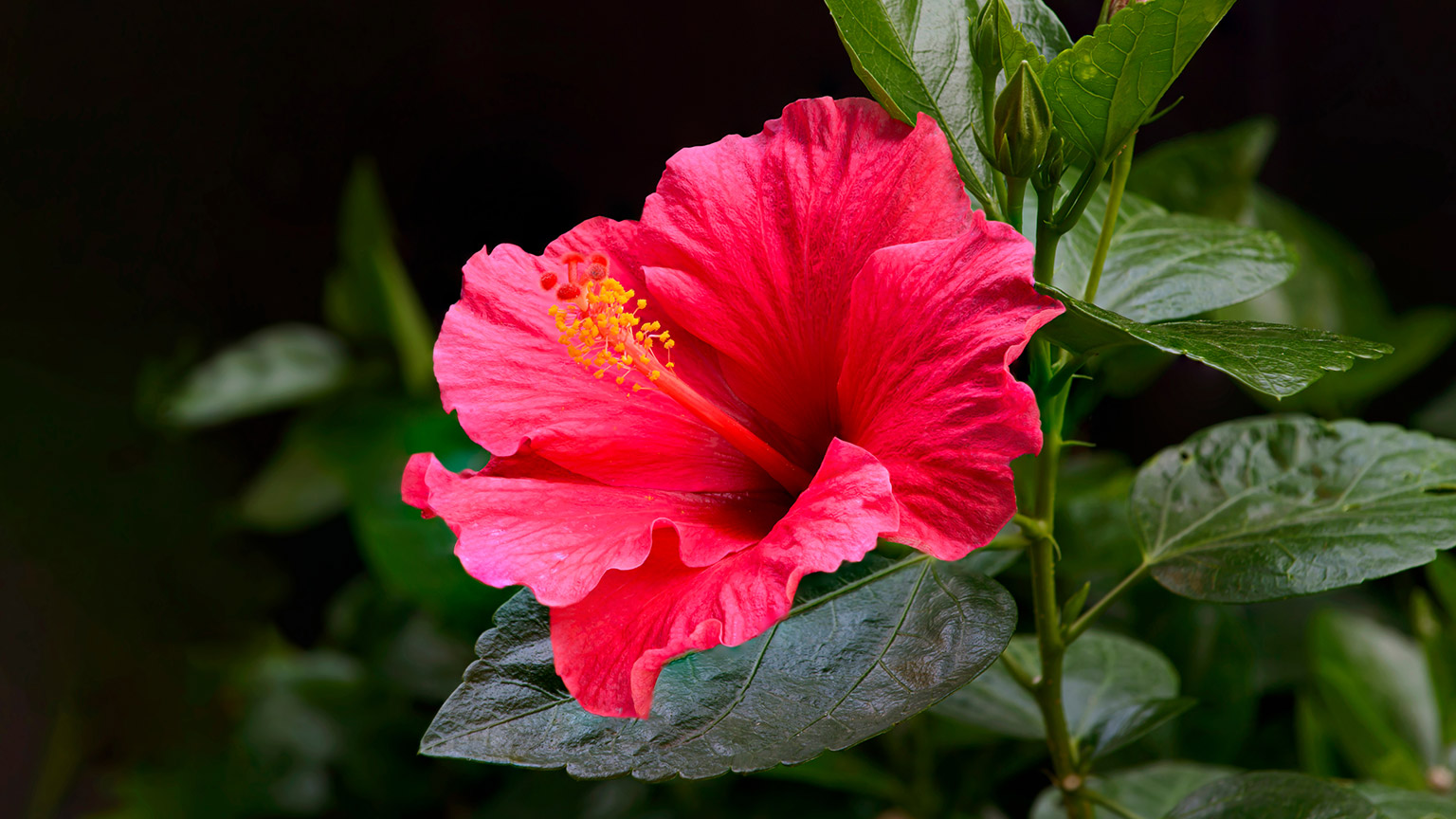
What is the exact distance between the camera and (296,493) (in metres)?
1.71

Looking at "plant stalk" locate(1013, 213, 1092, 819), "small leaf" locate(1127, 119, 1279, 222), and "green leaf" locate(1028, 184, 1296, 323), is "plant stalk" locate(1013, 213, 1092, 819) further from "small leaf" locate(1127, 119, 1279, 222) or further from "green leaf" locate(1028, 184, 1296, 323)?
"small leaf" locate(1127, 119, 1279, 222)

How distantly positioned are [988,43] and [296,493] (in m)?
1.49

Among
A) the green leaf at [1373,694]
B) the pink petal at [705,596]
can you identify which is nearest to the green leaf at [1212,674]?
the green leaf at [1373,694]

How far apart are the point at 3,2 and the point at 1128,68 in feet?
6.50

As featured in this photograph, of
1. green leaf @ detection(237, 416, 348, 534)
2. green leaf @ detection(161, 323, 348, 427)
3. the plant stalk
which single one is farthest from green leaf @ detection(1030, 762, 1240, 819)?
green leaf @ detection(161, 323, 348, 427)

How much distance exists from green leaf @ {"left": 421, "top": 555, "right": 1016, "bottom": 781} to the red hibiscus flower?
0.05 m

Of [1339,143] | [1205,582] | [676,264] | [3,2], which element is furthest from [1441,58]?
[3,2]

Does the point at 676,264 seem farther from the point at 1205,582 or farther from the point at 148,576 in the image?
the point at 148,576

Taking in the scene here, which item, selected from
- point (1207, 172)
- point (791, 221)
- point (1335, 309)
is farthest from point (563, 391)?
point (1335, 309)

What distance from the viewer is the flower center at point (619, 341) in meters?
0.54

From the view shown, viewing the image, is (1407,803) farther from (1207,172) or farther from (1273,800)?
(1207,172)

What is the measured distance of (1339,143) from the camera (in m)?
1.47

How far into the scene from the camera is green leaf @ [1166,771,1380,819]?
62 cm

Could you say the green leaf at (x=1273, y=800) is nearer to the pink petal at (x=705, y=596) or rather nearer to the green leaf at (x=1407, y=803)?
the green leaf at (x=1407, y=803)
